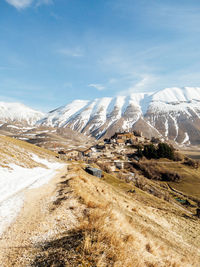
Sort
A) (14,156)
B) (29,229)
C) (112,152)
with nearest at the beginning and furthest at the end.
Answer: (29,229)
(14,156)
(112,152)

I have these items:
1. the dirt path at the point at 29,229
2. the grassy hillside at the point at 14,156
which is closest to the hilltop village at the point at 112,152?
the grassy hillside at the point at 14,156

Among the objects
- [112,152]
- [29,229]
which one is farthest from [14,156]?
[112,152]

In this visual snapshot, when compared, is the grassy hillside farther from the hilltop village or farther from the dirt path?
the hilltop village

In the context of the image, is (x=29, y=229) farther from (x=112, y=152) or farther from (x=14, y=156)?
(x=112, y=152)

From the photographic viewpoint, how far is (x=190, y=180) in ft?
290

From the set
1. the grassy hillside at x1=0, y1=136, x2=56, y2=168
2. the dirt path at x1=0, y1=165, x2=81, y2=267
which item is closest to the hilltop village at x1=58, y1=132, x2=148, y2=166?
the grassy hillside at x1=0, y1=136, x2=56, y2=168

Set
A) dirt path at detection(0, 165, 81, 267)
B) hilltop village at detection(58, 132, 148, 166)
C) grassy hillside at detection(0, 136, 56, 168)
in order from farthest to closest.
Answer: hilltop village at detection(58, 132, 148, 166) < grassy hillside at detection(0, 136, 56, 168) < dirt path at detection(0, 165, 81, 267)

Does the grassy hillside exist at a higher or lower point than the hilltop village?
higher

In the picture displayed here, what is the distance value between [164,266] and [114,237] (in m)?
3.21

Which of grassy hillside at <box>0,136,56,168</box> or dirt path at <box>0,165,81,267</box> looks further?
grassy hillside at <box>0,136,56,168</box>

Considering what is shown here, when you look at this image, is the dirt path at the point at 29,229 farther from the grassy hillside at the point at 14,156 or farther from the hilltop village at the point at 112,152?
the hilltop village at the point at 112,152

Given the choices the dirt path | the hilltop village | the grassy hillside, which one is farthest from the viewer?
the hilltop village

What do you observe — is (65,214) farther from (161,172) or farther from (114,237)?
(161,172)

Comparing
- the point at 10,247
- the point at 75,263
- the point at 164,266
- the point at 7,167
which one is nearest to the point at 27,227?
the point at 10,247
